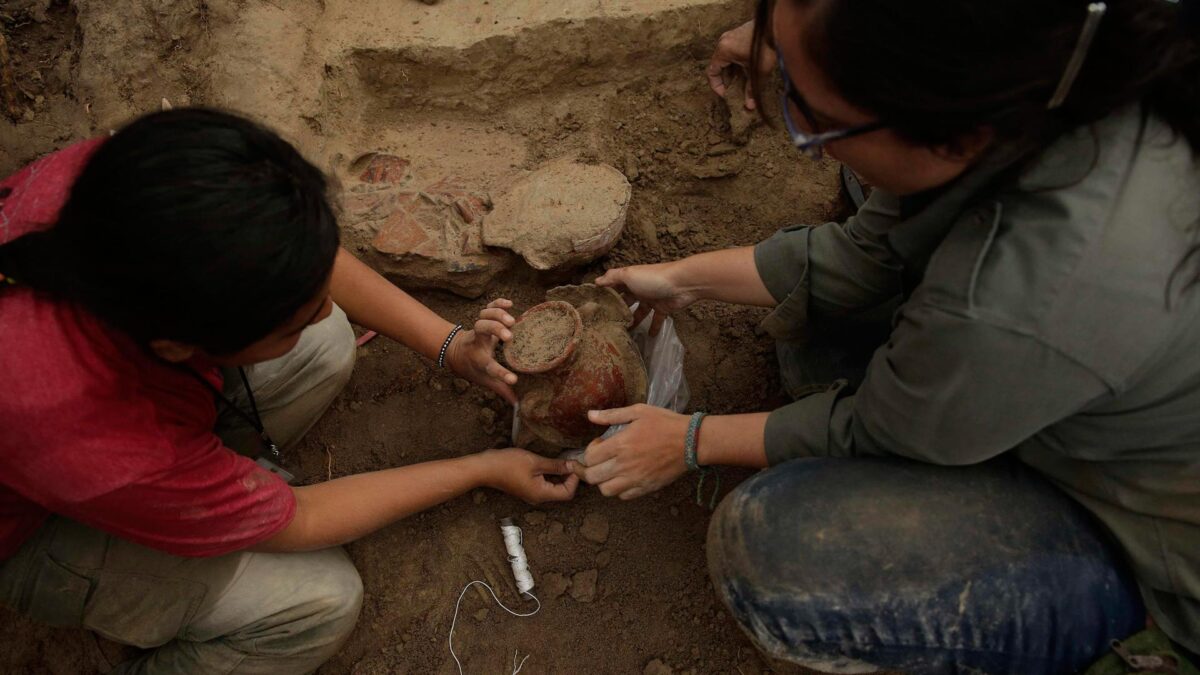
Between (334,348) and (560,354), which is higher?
(560,354)

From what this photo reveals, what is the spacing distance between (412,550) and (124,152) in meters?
1.43

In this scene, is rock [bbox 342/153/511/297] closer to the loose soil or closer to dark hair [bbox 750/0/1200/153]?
the loose soil

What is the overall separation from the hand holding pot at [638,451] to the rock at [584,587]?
1.50 ft

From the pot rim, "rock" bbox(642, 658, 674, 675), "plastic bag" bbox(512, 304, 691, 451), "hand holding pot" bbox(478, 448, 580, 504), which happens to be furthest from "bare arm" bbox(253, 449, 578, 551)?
"rock" bbox(642, 658, 674, 675)

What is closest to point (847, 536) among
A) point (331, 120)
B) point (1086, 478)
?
point (1086, 478)

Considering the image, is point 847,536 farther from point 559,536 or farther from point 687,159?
point 687,159

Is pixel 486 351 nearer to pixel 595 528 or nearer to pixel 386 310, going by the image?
pixel 386 310

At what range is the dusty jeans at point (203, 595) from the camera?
5.92ft

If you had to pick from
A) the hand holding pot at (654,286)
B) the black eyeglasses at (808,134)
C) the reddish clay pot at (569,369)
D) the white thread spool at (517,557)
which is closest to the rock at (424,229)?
the hand holding pot at (654,286)

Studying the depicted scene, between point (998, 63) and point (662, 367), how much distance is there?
1358 millimetres

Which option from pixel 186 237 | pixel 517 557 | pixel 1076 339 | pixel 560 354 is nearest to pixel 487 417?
pixel 517 557

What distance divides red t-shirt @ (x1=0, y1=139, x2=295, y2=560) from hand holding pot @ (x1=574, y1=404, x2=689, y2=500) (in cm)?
73

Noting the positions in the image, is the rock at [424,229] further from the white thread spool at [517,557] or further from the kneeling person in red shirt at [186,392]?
the white thread spool at [517,557]

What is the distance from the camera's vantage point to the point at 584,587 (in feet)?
7.17
